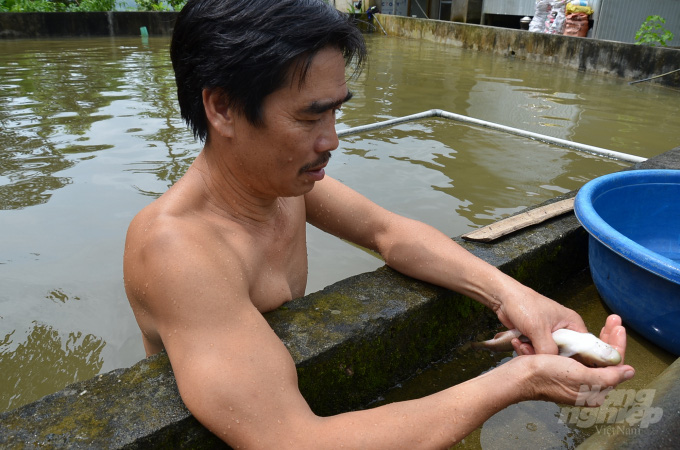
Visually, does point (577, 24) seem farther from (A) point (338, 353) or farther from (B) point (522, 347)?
(A) point (338, 353)

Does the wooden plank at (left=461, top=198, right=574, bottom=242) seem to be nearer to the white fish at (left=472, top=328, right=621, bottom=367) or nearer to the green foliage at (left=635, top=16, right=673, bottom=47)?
the white fish at (left=472, top=328, right=621, bottom=367)

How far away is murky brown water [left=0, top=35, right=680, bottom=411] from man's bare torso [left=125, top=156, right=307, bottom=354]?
1.47 metres

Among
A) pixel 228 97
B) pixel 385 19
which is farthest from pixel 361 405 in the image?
pixel 385 19

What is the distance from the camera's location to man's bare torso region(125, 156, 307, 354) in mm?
1467

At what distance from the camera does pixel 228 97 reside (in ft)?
4.80

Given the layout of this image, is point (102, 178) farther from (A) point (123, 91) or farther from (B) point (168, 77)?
(B) point (168, 77)

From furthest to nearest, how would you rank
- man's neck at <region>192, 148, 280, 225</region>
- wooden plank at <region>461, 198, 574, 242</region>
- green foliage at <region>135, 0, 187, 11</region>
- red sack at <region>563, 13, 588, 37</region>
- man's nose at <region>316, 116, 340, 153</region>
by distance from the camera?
1. green foliage at <region>135, 0, 187, 11</region>
2. red sack at <region>563, 13, 588, 37</region>
3. wooden plank at <region>461, 198, 574, 242</region>
4. man's neck at <region>192, 148, 280, 225</region>
5. man's nose at <region>316, 116, 340, 153</region>

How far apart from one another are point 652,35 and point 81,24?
49.6ft

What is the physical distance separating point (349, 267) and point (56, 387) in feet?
6.36

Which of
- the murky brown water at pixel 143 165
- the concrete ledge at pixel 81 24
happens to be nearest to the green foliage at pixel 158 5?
the concrete ledge at pixel 81 24

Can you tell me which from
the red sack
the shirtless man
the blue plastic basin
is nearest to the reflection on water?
the shirtless man

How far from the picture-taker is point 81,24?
15.8m

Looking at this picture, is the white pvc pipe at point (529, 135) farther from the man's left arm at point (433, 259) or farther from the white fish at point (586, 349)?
the white fish at point (586, 349)

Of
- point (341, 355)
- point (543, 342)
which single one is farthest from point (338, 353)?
point (543, 342)
